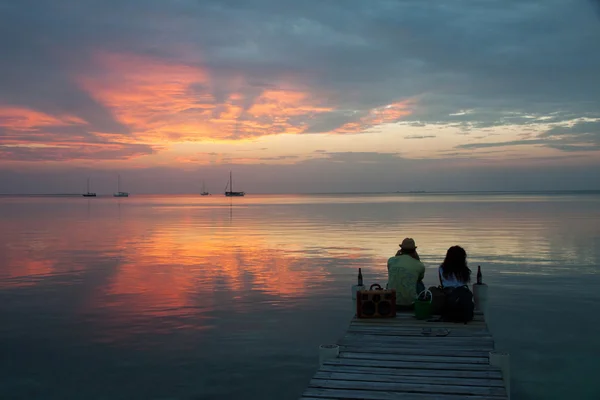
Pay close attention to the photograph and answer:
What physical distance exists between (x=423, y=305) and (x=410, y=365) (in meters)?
3.75

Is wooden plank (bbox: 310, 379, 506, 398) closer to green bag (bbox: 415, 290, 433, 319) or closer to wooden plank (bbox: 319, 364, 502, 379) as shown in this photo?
wooden plank (bbox: 319, 364, 502, 379)

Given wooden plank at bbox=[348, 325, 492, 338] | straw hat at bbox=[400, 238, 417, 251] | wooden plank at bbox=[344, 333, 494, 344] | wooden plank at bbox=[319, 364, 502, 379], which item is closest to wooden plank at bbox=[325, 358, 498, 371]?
wooden plank at bbox=[319, 364, 502, 379]

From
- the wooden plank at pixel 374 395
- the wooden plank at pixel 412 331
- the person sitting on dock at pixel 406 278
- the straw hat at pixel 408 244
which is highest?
the straw hat at pixel 408 244

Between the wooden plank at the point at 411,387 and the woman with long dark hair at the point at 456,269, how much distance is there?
15.5 ft

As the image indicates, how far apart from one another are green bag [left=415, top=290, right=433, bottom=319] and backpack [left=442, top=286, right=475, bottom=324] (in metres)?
0.43

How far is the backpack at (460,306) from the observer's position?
14.2 m

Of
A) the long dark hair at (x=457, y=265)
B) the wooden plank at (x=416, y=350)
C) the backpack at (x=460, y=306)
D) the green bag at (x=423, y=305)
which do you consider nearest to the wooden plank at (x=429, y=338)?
the wooden plank at (x=416, y=350)

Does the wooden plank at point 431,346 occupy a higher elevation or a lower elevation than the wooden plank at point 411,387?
higher

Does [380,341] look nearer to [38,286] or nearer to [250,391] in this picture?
[250,391]

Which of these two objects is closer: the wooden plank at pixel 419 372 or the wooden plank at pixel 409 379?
the wooden plank at pixel 409 379

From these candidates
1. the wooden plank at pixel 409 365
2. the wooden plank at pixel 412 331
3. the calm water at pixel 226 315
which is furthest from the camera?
the calm water at pixel 226 315

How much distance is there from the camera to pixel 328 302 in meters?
21.8

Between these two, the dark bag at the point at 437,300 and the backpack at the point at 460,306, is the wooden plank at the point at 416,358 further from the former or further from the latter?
the dark bag at the point at 437,300

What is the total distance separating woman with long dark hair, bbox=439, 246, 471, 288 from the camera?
14.1 metres
